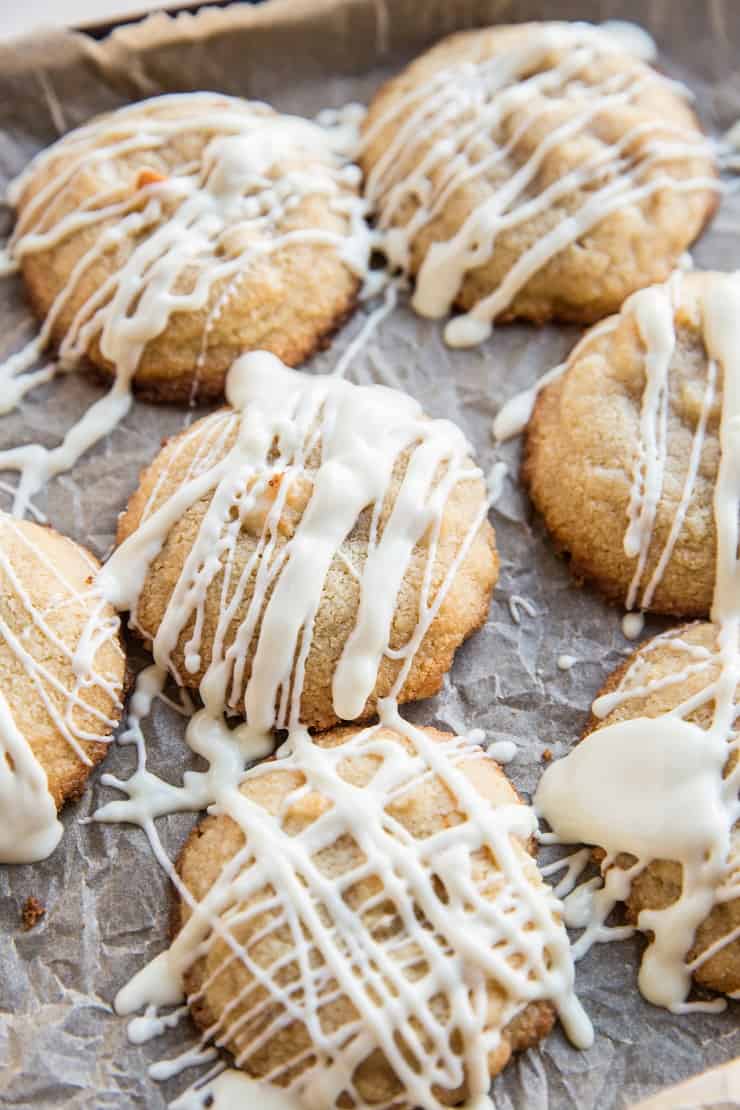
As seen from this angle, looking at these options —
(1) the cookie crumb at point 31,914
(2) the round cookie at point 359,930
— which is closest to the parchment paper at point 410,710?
(1) the cookie crumb at point 31,914

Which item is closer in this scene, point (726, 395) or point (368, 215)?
point (726, 395)

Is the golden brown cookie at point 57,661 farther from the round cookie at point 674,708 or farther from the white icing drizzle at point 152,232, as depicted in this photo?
the round cookie at point 674,708

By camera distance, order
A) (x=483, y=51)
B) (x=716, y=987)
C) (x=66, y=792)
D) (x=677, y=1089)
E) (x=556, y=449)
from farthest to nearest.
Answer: (x=483, y=51)
(x=556, y=449)
(x=66, y=792)
(x=716, y=987)
(x=677, y=1089)

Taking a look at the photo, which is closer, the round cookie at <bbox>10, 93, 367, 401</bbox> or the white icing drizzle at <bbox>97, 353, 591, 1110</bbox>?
the white icing drizzle at <bbox>97, 353, 591, 1110</bbox>

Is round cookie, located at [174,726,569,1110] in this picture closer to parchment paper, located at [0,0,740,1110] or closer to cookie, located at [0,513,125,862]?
parchment paper, located at [0,0,740,1110]

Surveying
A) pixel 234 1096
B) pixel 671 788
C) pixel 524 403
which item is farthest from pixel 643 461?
pixel 234 1096

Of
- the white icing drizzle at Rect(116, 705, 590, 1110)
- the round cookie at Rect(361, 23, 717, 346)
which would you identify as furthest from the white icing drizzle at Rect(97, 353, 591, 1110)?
the round cookie at Rect(361, 23, 717, 346)

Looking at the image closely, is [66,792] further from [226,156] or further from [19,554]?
[226,156]

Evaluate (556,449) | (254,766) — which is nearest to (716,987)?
(254,766)
